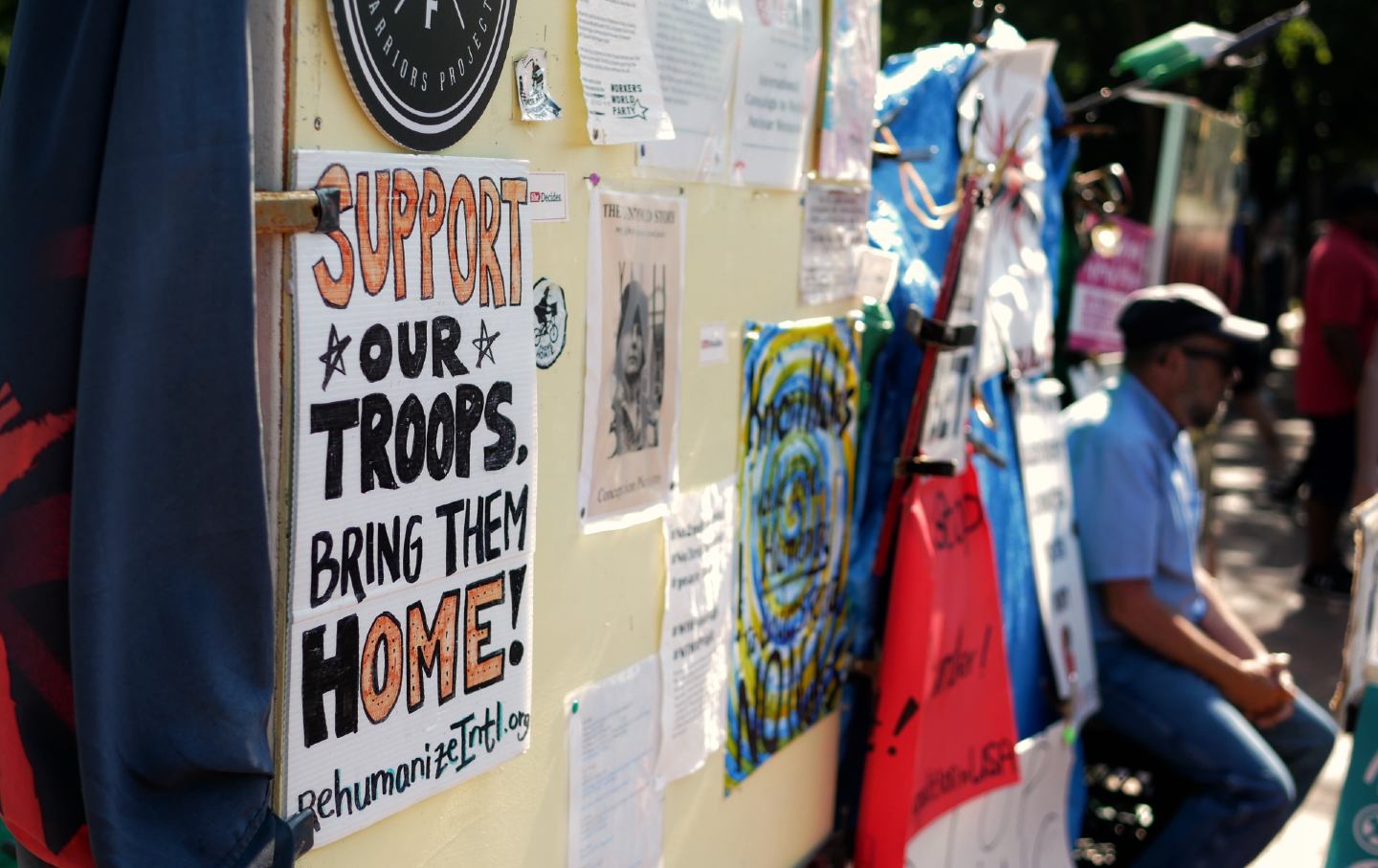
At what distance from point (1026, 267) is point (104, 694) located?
2.83 meters

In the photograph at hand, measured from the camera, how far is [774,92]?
8.41ft

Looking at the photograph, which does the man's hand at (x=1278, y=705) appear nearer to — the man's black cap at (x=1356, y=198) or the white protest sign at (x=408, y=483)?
the white protest sign at (x=408, y=483)

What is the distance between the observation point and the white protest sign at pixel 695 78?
218 cm

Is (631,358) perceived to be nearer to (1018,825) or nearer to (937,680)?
(937,680)

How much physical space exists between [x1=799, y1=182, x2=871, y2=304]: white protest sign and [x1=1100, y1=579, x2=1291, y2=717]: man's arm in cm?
138

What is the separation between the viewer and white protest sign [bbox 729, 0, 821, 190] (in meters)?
2.45

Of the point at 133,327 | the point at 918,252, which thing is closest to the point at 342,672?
the point at 133,327

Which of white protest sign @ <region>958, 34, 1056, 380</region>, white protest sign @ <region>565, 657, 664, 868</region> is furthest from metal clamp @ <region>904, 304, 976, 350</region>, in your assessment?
white protest sign @ <region>565, 657, 664, 868</region>

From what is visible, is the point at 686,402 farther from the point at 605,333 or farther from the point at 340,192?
the point at 340,192

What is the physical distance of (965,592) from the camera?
328 cm

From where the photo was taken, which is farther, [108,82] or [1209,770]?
[1209,770]

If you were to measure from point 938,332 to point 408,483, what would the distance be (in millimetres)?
1562

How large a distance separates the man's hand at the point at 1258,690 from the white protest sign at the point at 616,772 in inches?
79.2

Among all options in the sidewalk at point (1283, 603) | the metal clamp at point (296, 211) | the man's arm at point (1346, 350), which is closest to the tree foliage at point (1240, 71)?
the man's arm at point (1346, 350)
